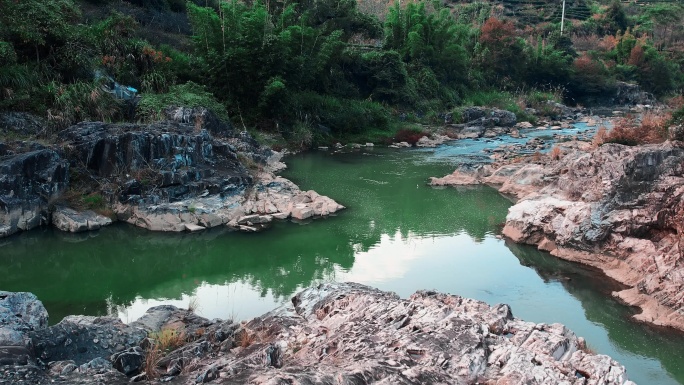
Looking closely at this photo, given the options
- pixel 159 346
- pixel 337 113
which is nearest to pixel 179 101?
pixel 337 113

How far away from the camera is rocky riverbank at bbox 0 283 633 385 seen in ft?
16.8

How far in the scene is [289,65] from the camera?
23422 mm

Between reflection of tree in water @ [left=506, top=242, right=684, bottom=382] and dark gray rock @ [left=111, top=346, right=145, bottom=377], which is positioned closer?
dark gray rock @ [left=111, top=346, right=145, bottom=377]

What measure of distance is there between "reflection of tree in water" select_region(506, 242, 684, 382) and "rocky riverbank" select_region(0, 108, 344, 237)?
16.4 feet

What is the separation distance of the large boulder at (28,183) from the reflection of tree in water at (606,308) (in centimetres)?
952

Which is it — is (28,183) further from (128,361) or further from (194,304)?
(128,361)

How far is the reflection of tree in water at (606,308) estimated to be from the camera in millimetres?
7770

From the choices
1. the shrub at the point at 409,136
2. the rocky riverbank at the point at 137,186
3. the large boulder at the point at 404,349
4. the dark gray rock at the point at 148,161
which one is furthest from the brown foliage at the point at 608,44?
the large boulder at the point at 404,349

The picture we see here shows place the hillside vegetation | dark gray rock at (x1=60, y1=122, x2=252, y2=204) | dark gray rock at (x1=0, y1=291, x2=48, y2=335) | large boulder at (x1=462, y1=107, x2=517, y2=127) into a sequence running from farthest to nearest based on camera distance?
large boulder at (x1=462, y1=107, x2=517, y2=127)
the hillside vegetation
dark gray rock at (x1=60, y1=122, x2=252, y2=204)
dark gray rock at (x1=0, y1=291, x2=48, y2=335)

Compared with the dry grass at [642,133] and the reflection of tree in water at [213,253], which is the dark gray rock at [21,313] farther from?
the dry grass at [642,133]

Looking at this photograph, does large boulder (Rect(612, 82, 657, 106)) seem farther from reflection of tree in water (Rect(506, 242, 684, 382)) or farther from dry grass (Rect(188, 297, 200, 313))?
dry grass (Rect(188, 297, 200, 313))

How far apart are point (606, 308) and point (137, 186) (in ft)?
31.2

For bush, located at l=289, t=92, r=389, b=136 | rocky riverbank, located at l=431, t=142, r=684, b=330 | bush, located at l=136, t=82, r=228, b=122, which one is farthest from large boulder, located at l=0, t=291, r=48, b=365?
bush, located at l=289, t=92, r=389, b=136

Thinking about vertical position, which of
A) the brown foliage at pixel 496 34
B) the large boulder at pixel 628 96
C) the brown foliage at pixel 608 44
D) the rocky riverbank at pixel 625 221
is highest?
the brown foliage at pixel 496 34
